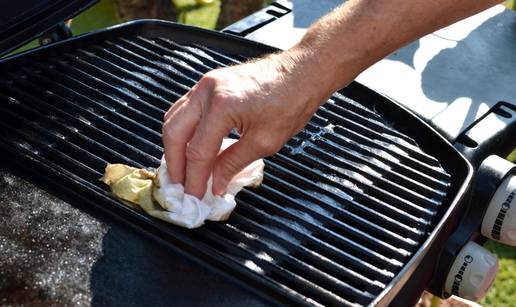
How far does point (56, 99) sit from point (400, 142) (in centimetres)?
91

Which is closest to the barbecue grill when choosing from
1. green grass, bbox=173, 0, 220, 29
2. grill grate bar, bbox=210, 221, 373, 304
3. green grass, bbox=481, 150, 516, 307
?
grill grate bar, bbox=210, 221, 373, 304

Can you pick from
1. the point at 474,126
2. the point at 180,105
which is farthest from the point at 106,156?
the point at 474,126

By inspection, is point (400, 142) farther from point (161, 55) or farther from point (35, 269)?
point (35, 269)

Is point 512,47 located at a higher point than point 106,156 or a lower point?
higher

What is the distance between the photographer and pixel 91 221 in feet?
4.76

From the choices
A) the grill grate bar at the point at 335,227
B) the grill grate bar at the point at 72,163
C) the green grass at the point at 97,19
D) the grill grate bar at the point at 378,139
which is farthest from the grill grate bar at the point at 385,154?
the green grass at the point at 97,19

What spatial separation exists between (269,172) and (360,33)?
43 centimetres

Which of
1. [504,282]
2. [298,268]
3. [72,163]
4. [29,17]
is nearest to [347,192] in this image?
[298,268]

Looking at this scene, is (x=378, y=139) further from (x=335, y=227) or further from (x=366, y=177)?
Answer: (x=335, y=227)

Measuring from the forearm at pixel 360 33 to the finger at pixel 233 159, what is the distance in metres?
0.18

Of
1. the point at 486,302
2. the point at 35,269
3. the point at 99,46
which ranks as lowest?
the point at 486,302

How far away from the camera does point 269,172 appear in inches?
64.5

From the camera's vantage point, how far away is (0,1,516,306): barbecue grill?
54.0 inches

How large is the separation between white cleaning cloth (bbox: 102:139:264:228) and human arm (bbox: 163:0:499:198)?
0.09 ft
